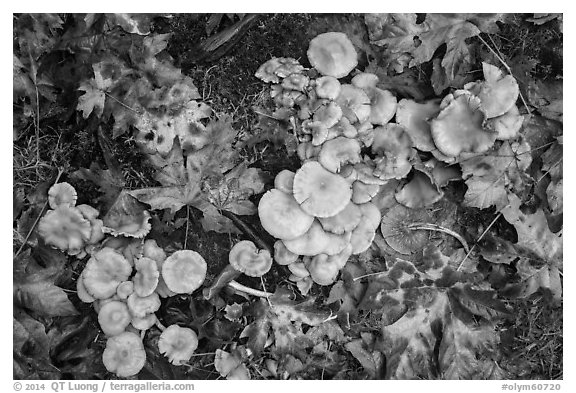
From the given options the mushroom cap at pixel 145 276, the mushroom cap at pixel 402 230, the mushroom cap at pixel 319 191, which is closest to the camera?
the mushroom cap at pixel 319 191

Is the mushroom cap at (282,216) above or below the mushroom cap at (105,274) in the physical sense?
above

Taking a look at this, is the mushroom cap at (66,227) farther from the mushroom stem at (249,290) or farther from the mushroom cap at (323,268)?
the mushroom cap at (323,268)

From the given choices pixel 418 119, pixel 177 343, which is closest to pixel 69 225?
pixel 177 343

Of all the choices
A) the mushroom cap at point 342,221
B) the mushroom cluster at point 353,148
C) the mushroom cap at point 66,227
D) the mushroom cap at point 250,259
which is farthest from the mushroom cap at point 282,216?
the mushroom cap at point 66,227

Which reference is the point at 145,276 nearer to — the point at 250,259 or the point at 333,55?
the point at 250,259

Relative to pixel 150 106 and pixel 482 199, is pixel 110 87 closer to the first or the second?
pixel 150 106
